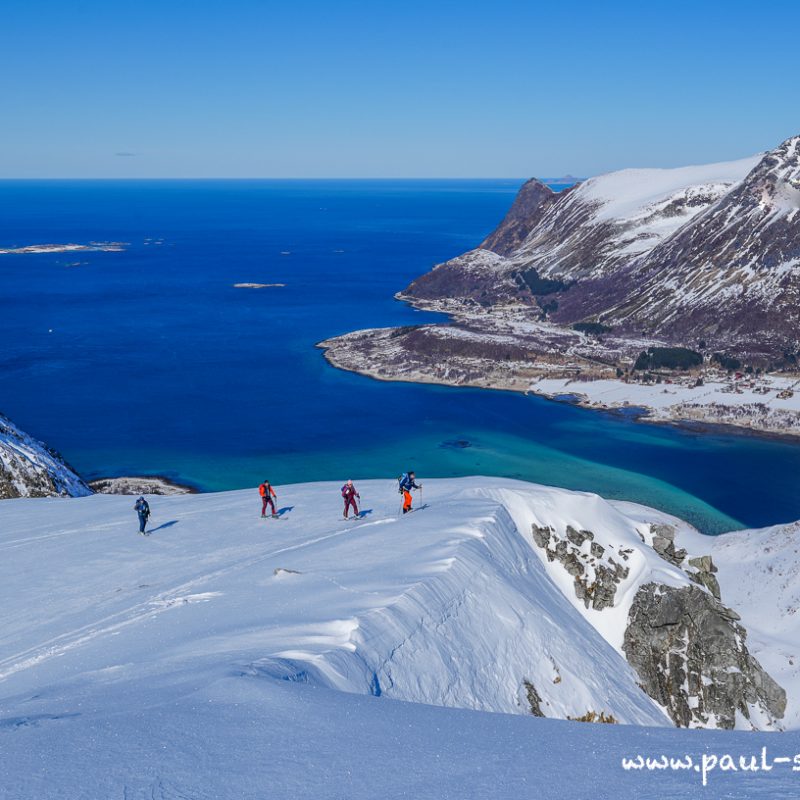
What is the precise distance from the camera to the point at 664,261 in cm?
10269

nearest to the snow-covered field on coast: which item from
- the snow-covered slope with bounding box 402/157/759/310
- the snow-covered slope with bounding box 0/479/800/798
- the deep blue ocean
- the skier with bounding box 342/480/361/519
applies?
the deep blue ocean

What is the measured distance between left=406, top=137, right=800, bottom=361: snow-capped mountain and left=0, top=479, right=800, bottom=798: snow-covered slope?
61098 mm

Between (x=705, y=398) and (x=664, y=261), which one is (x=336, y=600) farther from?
(x=664, y=261)

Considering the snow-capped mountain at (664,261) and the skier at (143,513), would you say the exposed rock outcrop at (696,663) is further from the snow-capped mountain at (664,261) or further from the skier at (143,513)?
the snow-capped mountain at (664,261)

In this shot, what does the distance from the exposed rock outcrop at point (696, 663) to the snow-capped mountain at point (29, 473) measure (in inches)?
1051

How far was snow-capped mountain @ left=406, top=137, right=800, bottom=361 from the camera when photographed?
87000mm

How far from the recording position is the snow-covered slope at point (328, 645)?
8586 mm

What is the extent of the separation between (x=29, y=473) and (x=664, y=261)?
86182 millimetres

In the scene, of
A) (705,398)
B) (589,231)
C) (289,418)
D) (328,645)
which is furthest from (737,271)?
(328,645)

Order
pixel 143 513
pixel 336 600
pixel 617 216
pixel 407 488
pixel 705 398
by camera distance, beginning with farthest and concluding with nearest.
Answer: pixel 617 216 < pixel 705 398 < pixel 407 488 < pixel 143 513 < pixel 336 600

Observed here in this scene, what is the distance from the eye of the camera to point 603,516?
28.2 metres

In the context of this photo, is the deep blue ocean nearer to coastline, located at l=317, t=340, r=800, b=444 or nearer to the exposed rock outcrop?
coastline, located at l=317, t=340, r=800, b=444

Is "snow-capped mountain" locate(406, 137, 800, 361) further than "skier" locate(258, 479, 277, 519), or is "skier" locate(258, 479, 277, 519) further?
"snow-capped mountain" locate(406, 137, 800, 361)

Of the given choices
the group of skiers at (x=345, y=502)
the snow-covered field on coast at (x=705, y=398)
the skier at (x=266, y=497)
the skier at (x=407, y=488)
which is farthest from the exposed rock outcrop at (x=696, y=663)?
the snow-covered field on coast at (x=705, y=398)
